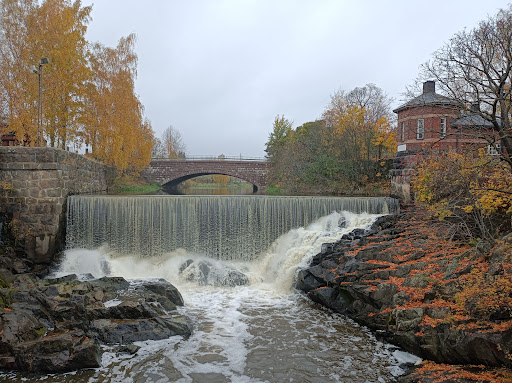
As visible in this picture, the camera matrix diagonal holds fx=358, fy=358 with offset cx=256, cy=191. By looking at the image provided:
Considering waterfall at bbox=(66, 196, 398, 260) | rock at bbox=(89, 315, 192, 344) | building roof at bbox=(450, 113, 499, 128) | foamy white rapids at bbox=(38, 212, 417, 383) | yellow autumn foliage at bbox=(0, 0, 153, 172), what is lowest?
foamy white rapids at bbox=(38, 212, 417, 383)

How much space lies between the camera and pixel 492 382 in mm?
5602

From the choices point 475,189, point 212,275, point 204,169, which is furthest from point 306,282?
point 204,169

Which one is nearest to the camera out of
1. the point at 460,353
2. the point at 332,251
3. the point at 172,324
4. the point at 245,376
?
A: the point at 460,353

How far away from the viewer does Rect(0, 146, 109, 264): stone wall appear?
44.9ft

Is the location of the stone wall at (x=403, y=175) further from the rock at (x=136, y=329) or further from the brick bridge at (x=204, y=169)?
the brick bridge at (x=204, y=169)

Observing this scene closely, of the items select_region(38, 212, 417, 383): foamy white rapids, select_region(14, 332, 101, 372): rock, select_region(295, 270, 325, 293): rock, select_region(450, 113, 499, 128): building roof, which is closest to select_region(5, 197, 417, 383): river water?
select_region(38, 212, 417, 383): foamy white rapids

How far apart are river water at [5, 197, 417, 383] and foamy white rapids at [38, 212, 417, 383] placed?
0.9 inches

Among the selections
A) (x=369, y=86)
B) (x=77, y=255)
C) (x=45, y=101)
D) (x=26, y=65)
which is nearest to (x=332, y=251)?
(x=77, y=255)

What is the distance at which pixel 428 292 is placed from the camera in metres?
8.03

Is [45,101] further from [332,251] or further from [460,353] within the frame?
[460,353]

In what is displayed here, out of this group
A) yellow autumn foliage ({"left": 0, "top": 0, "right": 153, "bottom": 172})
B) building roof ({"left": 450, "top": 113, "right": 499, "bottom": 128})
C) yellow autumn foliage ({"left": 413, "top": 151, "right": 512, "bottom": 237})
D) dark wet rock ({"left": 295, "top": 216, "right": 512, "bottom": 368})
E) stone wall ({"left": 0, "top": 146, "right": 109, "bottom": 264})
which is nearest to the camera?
dark wet rock ({"left": 295, "top": 216, "right": 512, "bottom": 368})

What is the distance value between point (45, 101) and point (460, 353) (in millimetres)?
21281

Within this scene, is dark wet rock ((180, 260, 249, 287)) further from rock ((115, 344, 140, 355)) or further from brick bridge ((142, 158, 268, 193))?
brick bridge ((142, 158, 268, 193))

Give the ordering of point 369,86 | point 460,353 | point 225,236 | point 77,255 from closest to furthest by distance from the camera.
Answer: point 460,353, point 77,255, point 225,236, point 369,86
